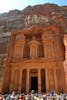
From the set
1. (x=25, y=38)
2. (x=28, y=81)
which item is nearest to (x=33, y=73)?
(x=28, y=81)

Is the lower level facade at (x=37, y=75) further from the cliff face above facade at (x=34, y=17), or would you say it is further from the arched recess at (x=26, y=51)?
the cliff face above facade at (x=34, y=17)

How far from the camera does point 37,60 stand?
2491 centimetres

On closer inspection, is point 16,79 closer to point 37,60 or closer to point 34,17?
point 37,60

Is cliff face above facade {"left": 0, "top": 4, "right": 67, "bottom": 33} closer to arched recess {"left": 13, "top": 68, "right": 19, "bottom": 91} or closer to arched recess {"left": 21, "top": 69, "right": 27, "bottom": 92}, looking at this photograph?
arched recess {"left": 21, "top": 69, "right": 27, "bottom": 92}

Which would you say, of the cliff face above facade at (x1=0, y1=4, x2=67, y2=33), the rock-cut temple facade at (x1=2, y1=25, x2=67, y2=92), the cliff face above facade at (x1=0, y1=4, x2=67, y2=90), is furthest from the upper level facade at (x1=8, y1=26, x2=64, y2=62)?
the cliff face above facade at (x1=0, y1=4, x2=67, y2=33)

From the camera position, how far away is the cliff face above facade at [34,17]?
2974cm

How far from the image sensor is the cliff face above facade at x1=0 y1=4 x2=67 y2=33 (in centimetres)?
2974

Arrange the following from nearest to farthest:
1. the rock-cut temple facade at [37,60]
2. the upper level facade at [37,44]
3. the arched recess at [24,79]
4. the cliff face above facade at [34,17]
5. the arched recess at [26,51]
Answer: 1. the rock-cut temple facade at [37,60]
2. the arched recess at [24,79]
3. the upper level facade at [37,44]
4. the arched recess at [26,51]
5. the cliff face above facade at [34,17]

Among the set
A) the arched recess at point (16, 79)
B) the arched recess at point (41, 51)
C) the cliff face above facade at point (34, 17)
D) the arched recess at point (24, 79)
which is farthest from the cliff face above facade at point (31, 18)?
the arched recess at point (24, 79)

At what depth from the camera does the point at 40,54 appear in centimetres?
2689

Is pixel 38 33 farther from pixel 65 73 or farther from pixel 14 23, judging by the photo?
pixel 65 73

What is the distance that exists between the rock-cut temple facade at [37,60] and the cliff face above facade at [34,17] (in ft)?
8.23

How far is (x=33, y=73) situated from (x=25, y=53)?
3631 mm

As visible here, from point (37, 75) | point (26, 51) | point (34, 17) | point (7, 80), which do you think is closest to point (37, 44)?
point (26, 51)
